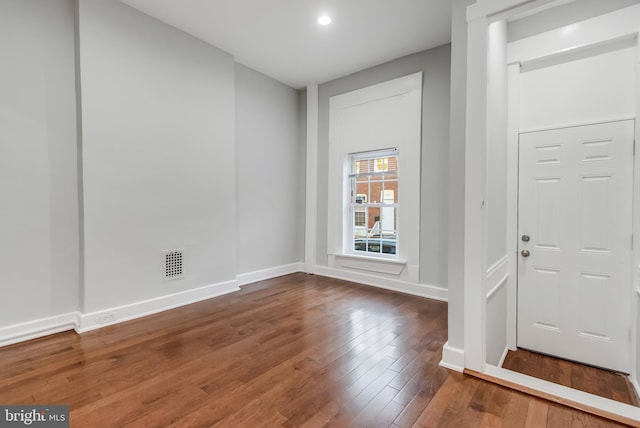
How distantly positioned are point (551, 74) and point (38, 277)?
509 cm

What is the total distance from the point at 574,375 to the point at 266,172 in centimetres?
429

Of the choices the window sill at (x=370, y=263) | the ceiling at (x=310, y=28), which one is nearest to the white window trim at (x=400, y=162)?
the window sill at (x=370, y=263)

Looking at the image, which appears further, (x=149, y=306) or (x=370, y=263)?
(x=370, y=263)

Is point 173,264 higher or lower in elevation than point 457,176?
lower

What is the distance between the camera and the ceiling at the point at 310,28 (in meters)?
3.05

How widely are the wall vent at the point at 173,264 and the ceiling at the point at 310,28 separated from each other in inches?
104

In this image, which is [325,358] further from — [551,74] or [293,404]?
[551,74]

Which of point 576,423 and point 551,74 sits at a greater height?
point 551,74

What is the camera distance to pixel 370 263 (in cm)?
449

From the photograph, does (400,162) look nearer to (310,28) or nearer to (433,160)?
(433,160)

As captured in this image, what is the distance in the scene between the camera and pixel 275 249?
16.1 feet

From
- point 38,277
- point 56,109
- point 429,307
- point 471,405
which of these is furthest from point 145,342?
point 429,307

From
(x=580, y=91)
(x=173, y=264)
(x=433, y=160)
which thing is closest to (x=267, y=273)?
(x=173, y=264)

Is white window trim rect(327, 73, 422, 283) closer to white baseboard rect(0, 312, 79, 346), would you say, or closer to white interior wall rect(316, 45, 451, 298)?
white interior wall rect(316, 45, 451, 298)
